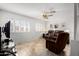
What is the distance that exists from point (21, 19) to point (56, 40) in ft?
2.37

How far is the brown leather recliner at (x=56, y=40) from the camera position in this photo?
209 cm

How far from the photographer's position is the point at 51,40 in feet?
6.93

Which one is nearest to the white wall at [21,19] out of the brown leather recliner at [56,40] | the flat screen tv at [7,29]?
Result: the flat screen tv at [7,29]

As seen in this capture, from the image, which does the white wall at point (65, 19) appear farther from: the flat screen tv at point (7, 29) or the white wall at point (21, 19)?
the flat screen tv at point (7, 29)

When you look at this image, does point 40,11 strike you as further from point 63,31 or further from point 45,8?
point 63,31

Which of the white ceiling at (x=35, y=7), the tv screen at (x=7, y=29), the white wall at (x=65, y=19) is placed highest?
the white ceiling at (x=35, y=7)

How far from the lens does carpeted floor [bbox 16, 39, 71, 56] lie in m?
2.09

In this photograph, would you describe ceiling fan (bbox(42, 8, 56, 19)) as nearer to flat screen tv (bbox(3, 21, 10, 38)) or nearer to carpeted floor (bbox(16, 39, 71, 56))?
carpeted floor (bbox(16, 39, 71, 56))

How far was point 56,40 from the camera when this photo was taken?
2.10m

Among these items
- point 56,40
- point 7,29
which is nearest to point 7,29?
point 7,29

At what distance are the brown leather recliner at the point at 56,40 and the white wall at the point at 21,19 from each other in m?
0.20

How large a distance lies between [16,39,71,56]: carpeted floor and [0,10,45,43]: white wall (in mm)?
91

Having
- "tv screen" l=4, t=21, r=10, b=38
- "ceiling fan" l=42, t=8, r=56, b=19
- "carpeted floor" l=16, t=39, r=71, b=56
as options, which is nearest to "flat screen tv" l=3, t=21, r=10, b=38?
"tv screen" l=4, t=21, r=10, b=38

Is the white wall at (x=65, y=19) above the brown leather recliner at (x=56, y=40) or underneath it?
above
